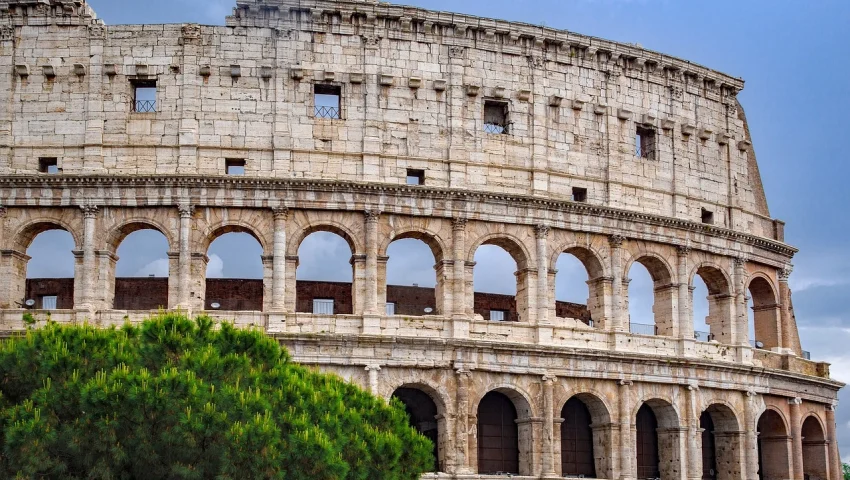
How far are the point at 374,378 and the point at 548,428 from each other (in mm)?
5356

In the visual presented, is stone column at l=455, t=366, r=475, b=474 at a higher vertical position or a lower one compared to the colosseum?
lower

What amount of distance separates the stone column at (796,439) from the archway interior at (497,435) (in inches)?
397

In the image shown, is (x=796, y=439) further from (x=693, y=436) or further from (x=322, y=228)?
(x=322, y=228)

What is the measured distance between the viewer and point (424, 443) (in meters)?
26.9

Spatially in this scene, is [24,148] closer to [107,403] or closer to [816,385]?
[107,403]

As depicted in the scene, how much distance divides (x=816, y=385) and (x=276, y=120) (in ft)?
65.4

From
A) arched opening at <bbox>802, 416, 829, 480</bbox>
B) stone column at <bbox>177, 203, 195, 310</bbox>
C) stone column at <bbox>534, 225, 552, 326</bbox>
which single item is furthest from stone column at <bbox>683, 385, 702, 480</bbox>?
stone column at <bbox>177, 203, 195, 310</bbox>

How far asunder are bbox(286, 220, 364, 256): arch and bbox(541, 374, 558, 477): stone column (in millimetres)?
6553

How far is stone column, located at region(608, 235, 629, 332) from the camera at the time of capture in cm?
3778

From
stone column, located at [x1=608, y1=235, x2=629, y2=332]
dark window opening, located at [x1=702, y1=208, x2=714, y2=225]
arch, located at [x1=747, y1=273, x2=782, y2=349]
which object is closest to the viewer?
stone column, located at [x1=608, y1=235, x2=629, y2=332]

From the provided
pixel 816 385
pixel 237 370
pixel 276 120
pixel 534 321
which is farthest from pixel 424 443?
pixel 816 385

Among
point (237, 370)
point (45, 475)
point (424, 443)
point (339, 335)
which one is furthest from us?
point (339, 335)

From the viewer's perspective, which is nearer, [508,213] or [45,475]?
[45,475]

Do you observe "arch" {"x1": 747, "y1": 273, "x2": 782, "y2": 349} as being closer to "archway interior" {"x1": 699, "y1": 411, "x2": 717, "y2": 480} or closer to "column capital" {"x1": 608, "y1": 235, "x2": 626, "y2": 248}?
"archway interior" {"x1": 699, "y1": 411, "x2": 717, "y2": 480}
